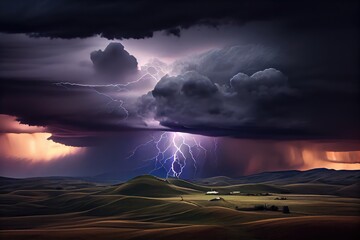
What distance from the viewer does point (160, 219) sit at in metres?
140

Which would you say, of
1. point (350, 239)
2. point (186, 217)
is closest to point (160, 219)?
point (186, 217)

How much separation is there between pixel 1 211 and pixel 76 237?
363 feet

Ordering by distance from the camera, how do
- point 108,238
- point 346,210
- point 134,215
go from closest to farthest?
point 108,238 → point 346,210 → point 134,215

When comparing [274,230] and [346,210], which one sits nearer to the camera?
[274,230]

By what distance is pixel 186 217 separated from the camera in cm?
13600

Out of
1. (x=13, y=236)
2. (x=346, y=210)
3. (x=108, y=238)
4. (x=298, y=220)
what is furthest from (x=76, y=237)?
(x=346, y=210)

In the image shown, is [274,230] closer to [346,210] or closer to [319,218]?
[319,218]

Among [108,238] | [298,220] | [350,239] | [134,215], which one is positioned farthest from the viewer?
[134,215]

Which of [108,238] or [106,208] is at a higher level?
[106,208]

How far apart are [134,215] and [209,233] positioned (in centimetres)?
6766

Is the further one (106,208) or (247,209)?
(106,208)

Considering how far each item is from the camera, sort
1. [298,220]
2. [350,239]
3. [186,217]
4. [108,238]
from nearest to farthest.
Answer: [350,239] → [108,238] → [298,220] → [186,217]

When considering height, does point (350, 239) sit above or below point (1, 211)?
below

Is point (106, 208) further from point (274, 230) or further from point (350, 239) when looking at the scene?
point (350, 239)
